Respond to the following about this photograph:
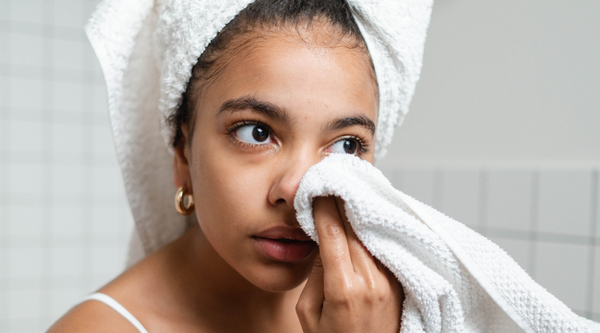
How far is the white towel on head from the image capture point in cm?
49

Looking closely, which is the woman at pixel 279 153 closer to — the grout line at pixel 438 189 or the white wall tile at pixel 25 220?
the grout line at pixel 438 189

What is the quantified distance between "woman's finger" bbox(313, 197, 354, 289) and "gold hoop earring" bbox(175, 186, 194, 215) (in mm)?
306

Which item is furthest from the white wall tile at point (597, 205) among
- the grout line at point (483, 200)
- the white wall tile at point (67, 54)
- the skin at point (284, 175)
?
the white wall tile at point (67, 54)

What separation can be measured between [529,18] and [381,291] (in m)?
1.01

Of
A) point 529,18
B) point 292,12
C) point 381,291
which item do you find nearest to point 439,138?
point 529,18

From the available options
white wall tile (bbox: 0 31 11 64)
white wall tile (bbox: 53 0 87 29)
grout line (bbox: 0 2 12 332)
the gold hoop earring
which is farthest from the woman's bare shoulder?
white wall tile (bbox: 53 0 87 29)

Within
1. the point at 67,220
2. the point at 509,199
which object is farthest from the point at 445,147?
the point at 67,220

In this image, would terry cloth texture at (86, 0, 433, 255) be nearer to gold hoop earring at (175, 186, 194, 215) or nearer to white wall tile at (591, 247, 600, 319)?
gold hoop earring at (175, 186, 194, 215)

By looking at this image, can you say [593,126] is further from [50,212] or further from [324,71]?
[50,212]

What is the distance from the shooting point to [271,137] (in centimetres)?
63

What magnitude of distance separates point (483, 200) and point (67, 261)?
1.67 meters

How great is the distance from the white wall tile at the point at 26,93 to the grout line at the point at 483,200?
1682 mm

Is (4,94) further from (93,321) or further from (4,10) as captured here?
(93,321)

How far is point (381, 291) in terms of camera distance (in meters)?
0.52
